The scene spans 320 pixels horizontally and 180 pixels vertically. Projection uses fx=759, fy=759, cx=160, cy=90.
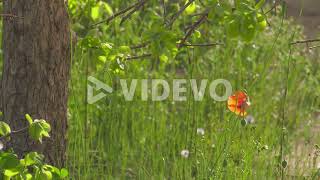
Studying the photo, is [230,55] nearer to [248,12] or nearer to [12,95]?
[12,95]

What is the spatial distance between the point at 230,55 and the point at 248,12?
2463 millimetres

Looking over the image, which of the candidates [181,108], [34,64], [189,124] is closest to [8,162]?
[34,64]

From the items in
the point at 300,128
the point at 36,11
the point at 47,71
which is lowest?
the point at 300,128

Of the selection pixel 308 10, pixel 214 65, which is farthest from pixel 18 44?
pixel 308 10

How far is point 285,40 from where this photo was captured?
5551mm

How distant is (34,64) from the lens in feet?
10.2

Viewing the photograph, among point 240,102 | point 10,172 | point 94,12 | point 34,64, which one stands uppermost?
point 94,12

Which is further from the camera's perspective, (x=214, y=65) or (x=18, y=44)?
(x=214, y=65)

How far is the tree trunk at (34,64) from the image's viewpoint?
10.1 feet

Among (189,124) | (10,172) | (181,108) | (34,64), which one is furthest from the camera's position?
(181,108)

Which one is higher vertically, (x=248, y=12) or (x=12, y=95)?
(x=248, y=12)

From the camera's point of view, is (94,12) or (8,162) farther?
(94,12)

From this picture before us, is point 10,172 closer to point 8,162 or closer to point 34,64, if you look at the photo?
point 8,162

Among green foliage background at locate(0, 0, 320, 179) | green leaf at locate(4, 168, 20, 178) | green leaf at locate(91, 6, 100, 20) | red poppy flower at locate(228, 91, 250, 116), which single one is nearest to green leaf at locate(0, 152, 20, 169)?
green leaf at locate(4, 168, 20, 178)
